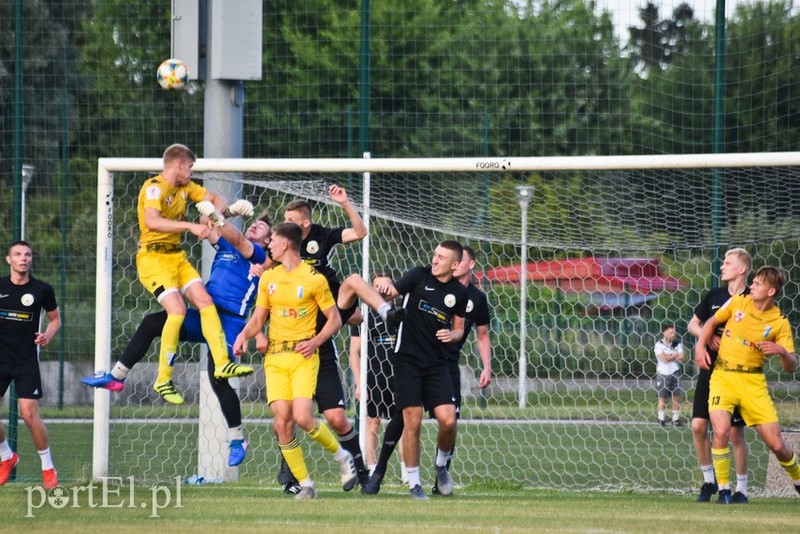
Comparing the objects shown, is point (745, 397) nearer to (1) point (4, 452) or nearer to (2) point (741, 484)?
(2) point (741, 484)

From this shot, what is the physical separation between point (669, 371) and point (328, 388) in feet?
20.1

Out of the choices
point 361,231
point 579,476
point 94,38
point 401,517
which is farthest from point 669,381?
point 94,38

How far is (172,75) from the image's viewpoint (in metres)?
10.4

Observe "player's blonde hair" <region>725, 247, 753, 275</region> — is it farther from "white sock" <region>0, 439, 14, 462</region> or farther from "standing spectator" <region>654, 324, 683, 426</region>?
"white sock" <region>0, 439, 14, 462</region>

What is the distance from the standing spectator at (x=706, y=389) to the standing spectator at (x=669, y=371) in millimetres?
3759

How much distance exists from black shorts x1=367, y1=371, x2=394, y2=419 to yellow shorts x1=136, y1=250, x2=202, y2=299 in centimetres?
283

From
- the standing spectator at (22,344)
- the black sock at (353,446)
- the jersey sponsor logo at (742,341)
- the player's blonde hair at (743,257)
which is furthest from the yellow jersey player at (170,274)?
the player's blonde hair at (743,257)

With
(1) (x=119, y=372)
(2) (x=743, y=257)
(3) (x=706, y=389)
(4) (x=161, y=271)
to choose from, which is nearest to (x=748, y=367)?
(3) (x=706, y=389)

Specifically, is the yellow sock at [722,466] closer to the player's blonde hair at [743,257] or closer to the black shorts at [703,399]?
the black shorts at [703,399]

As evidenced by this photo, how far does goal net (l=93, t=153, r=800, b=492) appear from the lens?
10797 mm

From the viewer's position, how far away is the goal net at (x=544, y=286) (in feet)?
35.4

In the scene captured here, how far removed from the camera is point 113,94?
20969mm

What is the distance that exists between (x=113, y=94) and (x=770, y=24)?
11.0 m

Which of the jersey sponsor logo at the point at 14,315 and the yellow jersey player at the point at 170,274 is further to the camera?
the jersey sponsor logo at the point at 14,315
